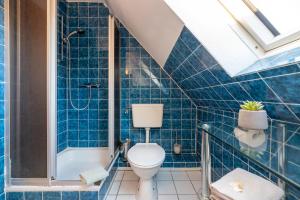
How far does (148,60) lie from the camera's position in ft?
8.10

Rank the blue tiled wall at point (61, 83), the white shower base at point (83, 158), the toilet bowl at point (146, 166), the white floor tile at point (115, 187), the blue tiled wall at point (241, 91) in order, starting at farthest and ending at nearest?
1. the white shower base at point (83, 158)
2. the blue tiled wall at point (61, 83)
3. the white floor tile at point (115, 187)
4. the toilet bowl at point (146, 166)
5. the blue tiled wall at point (241, 91)

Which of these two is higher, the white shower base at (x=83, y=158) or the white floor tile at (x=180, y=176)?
the white shower base at (x=83, y=158)

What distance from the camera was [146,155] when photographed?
6.04 ft

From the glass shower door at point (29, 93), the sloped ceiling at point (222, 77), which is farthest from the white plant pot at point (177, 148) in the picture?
the glass shower door at point (29, 93)

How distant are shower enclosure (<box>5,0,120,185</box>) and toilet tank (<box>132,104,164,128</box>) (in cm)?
23

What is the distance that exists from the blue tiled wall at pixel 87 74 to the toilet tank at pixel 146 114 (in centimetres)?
43

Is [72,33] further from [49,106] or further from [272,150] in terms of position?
[272,150]

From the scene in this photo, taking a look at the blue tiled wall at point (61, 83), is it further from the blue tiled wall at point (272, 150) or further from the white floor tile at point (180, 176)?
the blue tiled wall at point (272, 150)

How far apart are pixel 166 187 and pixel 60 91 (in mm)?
1634

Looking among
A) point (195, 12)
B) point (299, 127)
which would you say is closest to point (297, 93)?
point (299, 127)

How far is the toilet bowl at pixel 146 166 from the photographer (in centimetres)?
166

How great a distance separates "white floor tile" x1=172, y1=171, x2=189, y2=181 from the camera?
7.32 ft

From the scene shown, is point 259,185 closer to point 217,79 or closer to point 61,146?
point 217,79

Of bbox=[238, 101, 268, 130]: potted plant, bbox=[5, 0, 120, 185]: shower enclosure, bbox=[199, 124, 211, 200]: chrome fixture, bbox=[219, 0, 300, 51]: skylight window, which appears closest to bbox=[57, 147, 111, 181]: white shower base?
bbox=[5, 0, 120, 185]: shower enclosure
